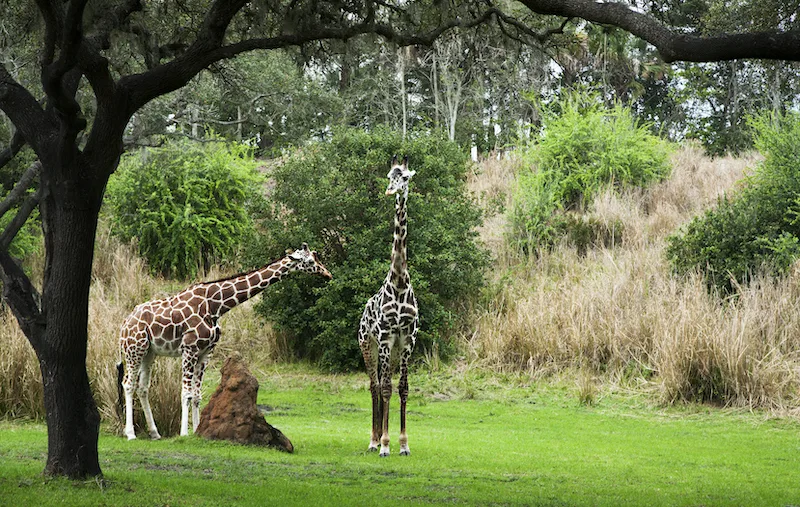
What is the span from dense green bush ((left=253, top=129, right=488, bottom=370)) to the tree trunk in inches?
403

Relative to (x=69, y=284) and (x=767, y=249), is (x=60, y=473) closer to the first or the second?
(x=69, y=284)

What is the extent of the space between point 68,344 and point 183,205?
16706 mm

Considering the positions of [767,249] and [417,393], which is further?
[767,249]

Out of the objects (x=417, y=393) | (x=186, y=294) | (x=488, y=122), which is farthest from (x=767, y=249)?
(x=488, y=122)

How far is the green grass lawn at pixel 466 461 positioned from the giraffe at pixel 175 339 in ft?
2.04

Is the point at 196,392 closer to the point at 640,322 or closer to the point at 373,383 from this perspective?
the point at 373,383

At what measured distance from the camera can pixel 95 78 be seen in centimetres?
752

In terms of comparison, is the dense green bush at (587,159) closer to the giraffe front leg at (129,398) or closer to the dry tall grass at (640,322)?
the dry tall grass at (640,322)

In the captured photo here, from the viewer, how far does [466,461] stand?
9891 millimetres

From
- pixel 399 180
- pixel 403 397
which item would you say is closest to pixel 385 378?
pixel 403 397

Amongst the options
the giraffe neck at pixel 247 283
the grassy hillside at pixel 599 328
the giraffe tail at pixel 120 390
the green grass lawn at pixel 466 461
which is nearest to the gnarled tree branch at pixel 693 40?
the green grass lawn at pixel 466 461

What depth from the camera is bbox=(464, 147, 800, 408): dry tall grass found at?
14.4m

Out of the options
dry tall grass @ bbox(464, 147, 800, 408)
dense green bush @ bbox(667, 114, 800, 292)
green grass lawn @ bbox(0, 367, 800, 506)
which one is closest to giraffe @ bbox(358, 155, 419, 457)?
green grass lawn @ bbox(0, 367, 800, 506)

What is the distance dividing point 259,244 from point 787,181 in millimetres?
10642
